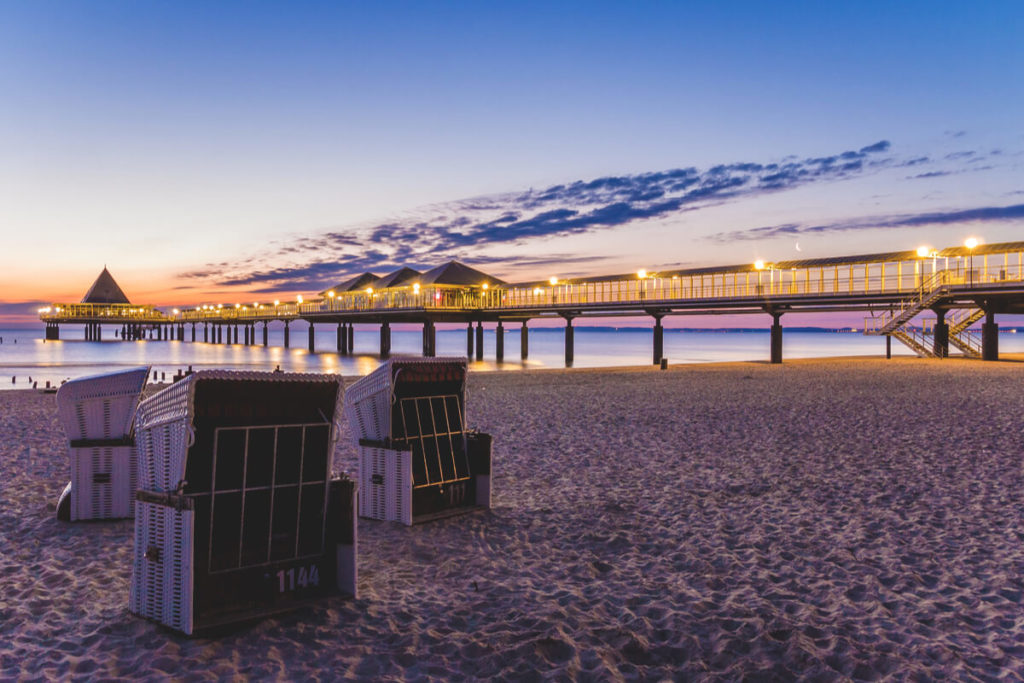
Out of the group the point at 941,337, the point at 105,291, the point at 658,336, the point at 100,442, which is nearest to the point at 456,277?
the point at 658,336

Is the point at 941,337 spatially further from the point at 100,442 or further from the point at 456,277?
the point at 100,442

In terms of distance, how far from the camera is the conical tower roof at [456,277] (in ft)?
140

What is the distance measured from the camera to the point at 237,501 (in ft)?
11.9

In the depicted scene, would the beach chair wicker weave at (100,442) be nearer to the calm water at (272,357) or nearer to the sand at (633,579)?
the sand at (633,579)

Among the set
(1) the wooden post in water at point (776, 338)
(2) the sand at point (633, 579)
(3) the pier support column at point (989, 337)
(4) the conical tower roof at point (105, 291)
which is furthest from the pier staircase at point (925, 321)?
(4) the conical tower roof at point (105, 291)

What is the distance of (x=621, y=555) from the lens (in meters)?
5.08

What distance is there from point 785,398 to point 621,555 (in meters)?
12.2

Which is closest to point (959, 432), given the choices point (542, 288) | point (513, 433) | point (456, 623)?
point (513, 433)

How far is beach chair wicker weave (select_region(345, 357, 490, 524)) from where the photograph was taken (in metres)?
5.52

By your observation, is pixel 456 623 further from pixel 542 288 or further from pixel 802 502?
pixel 542 288

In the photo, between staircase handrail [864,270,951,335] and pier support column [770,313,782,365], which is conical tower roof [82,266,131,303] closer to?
pier support column [770,313,782,365]

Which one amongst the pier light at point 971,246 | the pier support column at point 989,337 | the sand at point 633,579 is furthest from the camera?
the pier support column at point 989,337

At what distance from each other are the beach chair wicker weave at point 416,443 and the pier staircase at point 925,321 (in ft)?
92.6

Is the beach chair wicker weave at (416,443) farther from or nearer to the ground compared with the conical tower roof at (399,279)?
nearer to the ground
